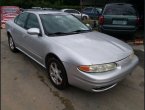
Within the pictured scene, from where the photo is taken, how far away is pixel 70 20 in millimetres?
5430

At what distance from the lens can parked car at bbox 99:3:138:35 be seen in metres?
8.21

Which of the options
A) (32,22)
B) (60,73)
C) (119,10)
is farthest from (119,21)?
(60,73)

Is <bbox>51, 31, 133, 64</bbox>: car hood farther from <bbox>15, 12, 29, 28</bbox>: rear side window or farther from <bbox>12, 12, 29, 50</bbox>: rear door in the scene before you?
<bbox>15, 12, 29, 28</bbox>: rear side window

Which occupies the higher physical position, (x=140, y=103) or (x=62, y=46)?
(x=62, y=46)

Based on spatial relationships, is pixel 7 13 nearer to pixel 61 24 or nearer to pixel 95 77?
pixel 61 24

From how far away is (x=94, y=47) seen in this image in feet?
13.8

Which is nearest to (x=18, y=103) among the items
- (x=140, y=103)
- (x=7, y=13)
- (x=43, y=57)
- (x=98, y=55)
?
(x=43, y=57)

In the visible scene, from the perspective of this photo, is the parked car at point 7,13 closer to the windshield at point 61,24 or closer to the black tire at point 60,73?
the windshield at point 61,24

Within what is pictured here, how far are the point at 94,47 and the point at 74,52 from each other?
1.54ft

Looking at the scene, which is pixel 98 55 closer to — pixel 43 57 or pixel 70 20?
pixel 43 57

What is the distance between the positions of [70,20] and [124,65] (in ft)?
6.51

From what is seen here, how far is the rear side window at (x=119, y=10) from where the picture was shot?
27.6 feet

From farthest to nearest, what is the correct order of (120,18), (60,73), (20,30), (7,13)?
(7,13) < (120,18) < (20,30) < (60,73)

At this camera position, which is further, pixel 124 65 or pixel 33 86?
pixel 33 86
